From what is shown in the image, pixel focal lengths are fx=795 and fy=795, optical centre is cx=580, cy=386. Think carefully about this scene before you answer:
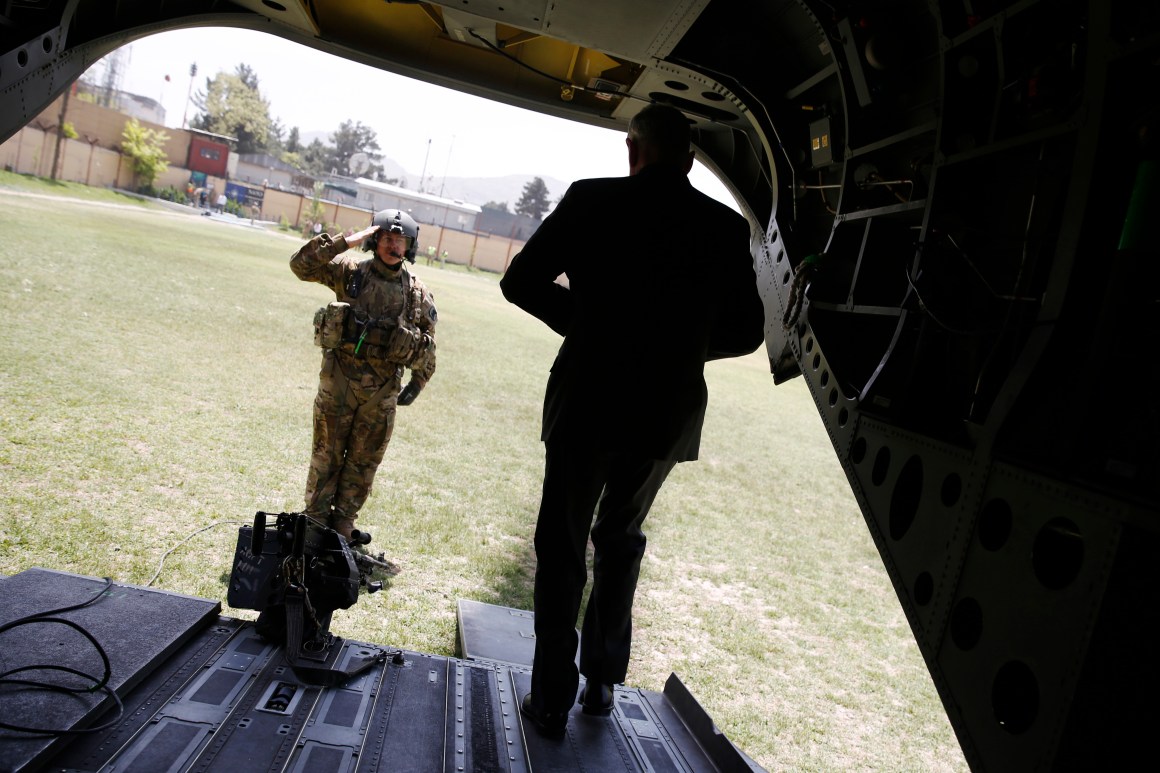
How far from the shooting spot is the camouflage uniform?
4.98 meters

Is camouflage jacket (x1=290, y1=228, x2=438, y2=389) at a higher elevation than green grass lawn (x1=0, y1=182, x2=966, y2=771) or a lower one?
higher

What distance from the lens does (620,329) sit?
106 inches

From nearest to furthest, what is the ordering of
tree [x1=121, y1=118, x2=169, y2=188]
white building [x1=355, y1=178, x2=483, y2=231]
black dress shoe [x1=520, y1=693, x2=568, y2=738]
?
black dress shoe [x1=520, y1=693, x2=568, y2=738] < white building [x1=355, y1=178, x2=483, y2=231] < tree [x1=121, y1=118, x2=169, y2=188]

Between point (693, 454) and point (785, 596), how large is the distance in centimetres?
434

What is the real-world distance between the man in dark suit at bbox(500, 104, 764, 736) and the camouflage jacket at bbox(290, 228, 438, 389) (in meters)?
2.40

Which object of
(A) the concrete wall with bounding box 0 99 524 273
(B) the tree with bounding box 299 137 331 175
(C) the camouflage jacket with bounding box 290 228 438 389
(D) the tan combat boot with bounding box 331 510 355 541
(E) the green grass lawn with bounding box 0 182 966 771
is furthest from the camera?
(B) the tree with bounding box 299 137 331 175

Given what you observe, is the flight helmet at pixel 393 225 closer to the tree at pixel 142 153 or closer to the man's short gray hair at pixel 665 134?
the man's short gray hair at pixel 665 134

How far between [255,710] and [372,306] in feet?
9.27

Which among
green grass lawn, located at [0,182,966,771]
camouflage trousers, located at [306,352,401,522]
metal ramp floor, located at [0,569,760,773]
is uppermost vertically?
camouflage trousers, located at [306,352,401,522]

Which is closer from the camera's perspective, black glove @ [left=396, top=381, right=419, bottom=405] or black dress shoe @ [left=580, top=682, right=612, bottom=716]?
black dress shoe @ [left=580, top=682, right=612, bottom=716]

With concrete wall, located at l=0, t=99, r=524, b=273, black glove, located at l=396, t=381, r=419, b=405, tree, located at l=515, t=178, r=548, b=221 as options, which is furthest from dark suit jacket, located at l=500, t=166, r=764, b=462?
tree, located at l=515, t=178, r=548, b=221

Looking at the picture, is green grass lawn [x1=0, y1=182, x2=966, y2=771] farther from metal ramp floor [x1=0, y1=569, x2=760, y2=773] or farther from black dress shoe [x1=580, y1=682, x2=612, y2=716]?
black dress shoe [x1=580, y1=682, x2=612, y2=716]

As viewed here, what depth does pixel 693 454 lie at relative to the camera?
2896mm

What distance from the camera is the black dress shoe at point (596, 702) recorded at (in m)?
3.14
